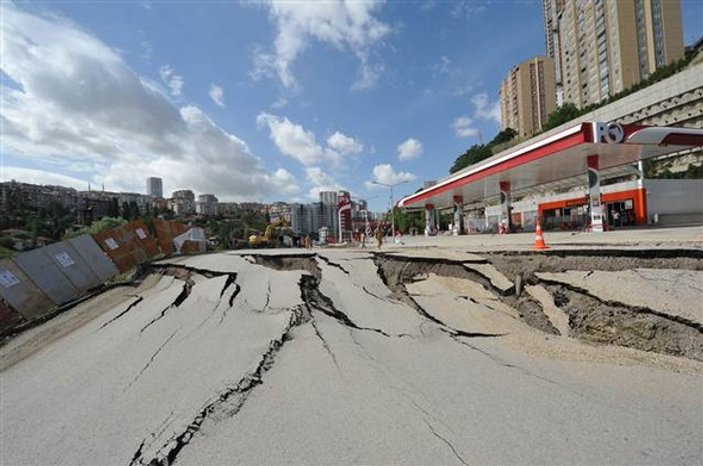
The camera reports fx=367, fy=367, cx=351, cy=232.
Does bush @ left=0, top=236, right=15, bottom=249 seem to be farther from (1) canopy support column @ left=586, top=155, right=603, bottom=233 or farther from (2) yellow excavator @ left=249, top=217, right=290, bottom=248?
(1) canopy support column @ left=586, top=155, right=603, bottom=233

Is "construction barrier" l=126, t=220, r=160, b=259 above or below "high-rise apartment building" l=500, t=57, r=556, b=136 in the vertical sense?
below

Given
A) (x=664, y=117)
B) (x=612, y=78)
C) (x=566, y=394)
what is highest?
(x=612, y=78)

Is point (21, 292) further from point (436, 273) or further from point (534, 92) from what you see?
point (534, 92)

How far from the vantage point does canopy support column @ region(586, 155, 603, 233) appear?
56.0 ft

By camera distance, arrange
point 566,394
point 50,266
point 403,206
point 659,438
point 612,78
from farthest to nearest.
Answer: point 612,78 → point 403,206 → point 50,266 → point 566,394 → point 659,438

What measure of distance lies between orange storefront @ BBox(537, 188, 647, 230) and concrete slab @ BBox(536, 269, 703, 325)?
20.3m

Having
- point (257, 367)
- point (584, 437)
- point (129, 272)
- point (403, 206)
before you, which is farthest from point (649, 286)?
point (403, 206)

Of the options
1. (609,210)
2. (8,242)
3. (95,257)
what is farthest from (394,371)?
(8,242)

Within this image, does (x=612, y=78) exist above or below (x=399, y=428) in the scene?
above

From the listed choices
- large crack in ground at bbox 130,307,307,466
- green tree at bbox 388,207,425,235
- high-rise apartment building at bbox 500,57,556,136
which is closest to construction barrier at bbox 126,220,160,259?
large crack in ground at bbox 130,307,307,466

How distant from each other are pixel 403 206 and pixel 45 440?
34.1 metres

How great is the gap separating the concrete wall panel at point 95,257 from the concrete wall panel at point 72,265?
0.56ft

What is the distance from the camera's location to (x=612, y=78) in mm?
69438

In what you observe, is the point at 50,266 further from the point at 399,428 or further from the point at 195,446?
the point at 399,428
